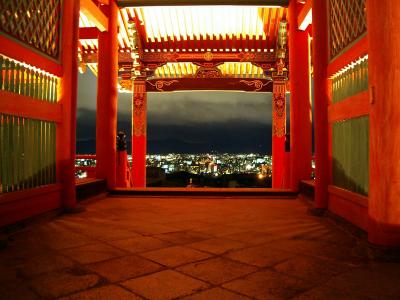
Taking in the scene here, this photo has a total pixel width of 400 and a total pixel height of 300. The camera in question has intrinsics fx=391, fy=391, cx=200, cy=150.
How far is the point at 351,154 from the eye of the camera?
3492 mm

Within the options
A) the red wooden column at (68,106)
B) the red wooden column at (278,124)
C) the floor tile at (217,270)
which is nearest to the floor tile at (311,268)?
the floor tile at (217,270)

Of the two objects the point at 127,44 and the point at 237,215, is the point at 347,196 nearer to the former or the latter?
the point at 237,215

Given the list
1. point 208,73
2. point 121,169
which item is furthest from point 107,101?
point 208,73

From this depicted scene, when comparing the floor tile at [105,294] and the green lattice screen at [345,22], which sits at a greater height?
the green lattice screen at [345,22]

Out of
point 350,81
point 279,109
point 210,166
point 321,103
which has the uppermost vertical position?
point 279,109

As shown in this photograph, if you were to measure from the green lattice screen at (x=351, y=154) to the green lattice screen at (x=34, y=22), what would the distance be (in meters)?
3.05

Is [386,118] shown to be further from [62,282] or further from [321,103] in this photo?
[62,282]

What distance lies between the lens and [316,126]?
4.16 metres

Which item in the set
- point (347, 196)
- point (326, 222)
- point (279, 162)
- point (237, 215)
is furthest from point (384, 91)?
point (279, 162)

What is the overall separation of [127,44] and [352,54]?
668cm

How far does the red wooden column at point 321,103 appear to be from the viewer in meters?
4.10

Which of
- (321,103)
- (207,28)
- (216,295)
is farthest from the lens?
(207,28)

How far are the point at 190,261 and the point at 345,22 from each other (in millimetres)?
2663

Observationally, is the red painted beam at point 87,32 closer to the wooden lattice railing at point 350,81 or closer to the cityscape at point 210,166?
the cityscape at point 210,166
